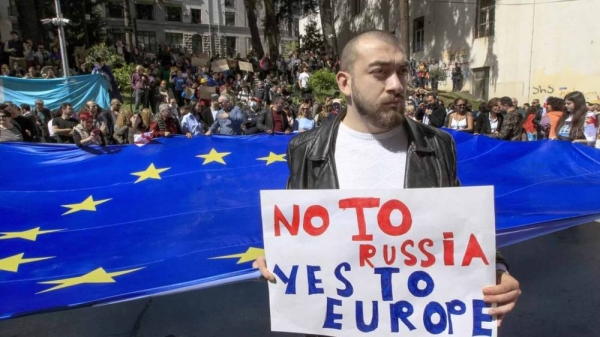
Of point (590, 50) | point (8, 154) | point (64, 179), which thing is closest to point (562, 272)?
point (64, 179)

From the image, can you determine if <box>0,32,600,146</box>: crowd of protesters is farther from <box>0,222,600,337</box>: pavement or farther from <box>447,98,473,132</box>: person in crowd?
<box>0,222,600,337</box>: pavement


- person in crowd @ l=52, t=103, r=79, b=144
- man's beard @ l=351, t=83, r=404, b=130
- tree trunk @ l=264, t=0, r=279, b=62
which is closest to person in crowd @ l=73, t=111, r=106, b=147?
person in crowd @ l=52, t=103, r=79, b=144

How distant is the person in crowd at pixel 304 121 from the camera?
10277 millimetres

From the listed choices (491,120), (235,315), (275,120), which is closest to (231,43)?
(275,120)

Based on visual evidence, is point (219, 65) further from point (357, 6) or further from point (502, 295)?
point (502, 295)

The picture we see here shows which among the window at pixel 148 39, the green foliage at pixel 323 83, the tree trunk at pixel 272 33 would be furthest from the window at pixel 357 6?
the window at pixel 148 39

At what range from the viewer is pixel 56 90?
40.2 ft

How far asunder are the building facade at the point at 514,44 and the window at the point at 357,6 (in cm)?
640

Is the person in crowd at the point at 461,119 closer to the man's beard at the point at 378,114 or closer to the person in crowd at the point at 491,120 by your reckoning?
the person in crowd at the point at 491,120

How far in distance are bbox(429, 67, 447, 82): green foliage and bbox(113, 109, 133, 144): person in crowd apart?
57.8 ft

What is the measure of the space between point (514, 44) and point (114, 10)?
40929 millimetres

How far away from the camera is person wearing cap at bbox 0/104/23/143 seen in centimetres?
710

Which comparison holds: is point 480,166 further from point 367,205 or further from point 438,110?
point 438,110

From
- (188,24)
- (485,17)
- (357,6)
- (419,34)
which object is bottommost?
(419,34)
